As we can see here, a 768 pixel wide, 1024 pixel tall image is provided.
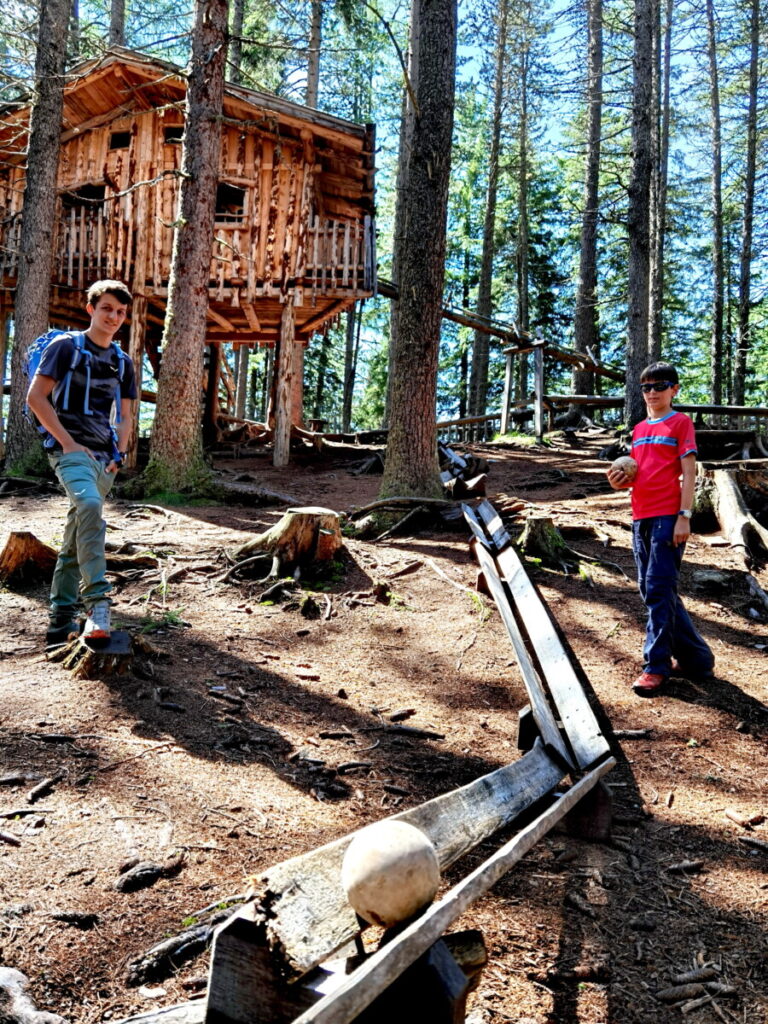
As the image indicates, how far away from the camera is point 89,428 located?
4.50 m

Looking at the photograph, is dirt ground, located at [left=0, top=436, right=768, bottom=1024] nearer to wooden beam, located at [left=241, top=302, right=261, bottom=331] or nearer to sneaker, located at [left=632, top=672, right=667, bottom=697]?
sneaker, located at [left=632, top=672, right=667, bottom=697]

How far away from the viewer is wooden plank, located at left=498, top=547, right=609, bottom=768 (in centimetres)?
369

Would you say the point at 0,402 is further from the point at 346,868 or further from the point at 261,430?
the point at 346,868

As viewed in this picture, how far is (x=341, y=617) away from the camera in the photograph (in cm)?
604

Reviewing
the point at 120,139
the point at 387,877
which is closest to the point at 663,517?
the point at 387,877

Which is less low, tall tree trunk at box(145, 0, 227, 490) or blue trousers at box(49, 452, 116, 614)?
tall tree trunk at box(145, 0, 227, 490)

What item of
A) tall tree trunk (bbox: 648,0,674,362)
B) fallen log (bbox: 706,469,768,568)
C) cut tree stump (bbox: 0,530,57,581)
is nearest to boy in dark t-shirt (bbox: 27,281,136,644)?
cut tree stump (bbox: 0,530,57,581)

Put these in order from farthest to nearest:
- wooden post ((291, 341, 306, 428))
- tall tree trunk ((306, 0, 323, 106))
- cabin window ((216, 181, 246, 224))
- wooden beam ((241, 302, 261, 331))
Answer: tall tree trunk ((306, 0, 323, 106)) < wooden post ((291, 341, 306, 428)) < wooden beam ((241, 302, 261, 331)) < cabin window ((216, 181, 246, 224))

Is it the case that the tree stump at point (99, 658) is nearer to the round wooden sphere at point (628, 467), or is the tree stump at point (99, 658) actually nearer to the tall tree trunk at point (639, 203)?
the round wooden sphere at point (628, 467)

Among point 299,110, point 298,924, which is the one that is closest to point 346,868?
point 298,924

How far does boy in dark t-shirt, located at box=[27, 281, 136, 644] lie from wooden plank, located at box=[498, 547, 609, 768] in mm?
2777

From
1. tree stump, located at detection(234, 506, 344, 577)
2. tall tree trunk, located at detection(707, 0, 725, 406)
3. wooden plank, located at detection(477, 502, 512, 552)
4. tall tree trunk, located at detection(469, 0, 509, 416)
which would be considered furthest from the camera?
tall tree trunk, located at detection(469, 0, 509, 416)

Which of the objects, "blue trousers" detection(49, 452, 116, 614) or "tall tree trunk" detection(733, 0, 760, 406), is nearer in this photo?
"blue trousers" detection(49, 452, 116, 614)

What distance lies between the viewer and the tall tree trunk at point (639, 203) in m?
14.2
